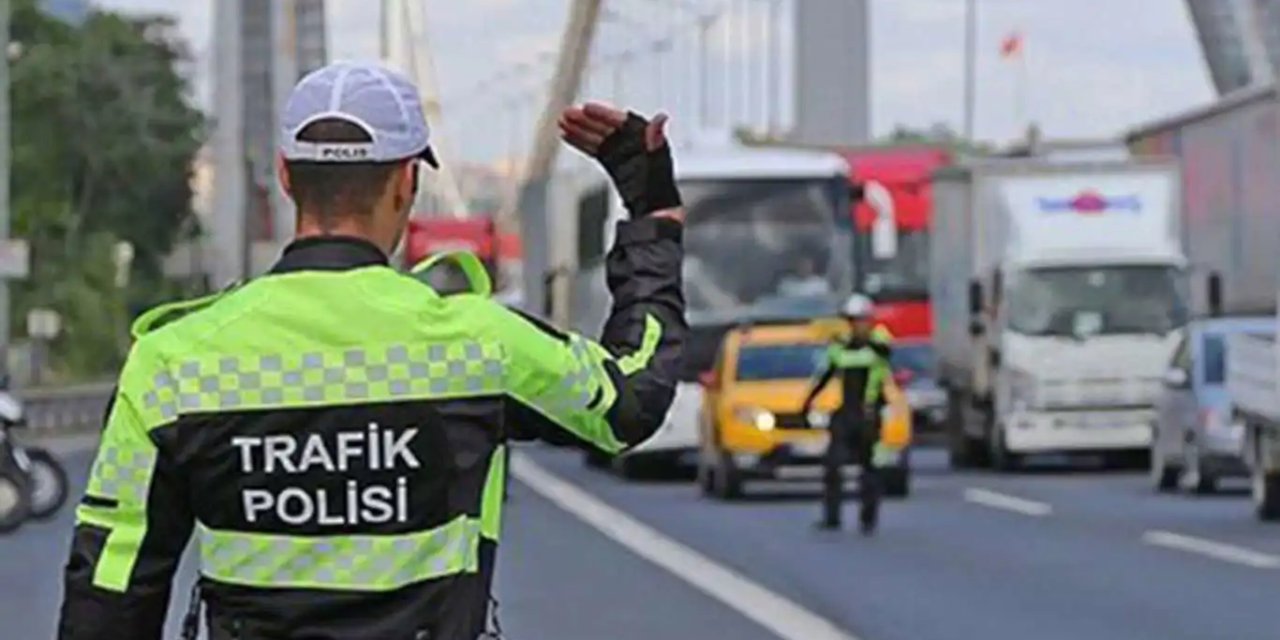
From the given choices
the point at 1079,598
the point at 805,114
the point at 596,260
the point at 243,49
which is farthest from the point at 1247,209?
the point at 243,49

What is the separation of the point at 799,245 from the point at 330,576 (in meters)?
38.9

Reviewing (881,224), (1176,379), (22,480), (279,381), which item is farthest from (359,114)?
(881,224)

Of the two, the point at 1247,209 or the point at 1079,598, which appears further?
the point at 1247,209

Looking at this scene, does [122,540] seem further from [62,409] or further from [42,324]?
[42,324]

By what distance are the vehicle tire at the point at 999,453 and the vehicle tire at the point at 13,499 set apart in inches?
579

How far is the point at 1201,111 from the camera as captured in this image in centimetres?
4128

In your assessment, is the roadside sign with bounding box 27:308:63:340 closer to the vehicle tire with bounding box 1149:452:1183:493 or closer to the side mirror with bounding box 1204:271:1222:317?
the side mirror with bounding box 1204:271:1222:317

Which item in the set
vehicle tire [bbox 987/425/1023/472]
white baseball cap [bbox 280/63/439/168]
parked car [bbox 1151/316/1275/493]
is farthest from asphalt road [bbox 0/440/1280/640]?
white baseball cap [bbox 280/63/439/168]

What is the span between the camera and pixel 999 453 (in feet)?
138

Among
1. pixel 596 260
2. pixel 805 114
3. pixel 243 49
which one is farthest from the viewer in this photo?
pixel 243 49

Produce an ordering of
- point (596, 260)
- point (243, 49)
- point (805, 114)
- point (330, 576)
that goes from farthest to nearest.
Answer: point (243, 49)
point (805, 114)
point (596, 260)
point (330, 576)

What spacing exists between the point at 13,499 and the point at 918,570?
848 centimetres

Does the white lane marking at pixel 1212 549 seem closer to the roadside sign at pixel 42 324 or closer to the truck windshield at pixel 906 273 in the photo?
the truck windshield at pixel 906 273

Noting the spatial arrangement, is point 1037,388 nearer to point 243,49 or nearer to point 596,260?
point 596,260
